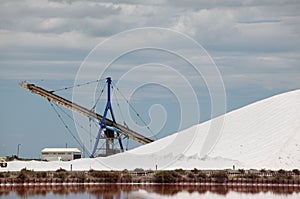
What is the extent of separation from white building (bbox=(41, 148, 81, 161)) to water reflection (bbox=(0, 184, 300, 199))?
2781 centimetres

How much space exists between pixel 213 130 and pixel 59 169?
49.8 ft

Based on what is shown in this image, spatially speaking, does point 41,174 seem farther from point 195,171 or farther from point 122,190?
point 195,171

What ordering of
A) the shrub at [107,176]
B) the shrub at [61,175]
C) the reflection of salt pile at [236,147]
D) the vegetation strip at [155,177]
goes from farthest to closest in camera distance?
the reflection of salt pile at [236,147] → the shrub at [61,175] → the shrub at [107,176] → the vegetation strip at [155,177]

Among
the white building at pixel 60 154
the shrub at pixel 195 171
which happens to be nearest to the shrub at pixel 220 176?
the shrub at pixel 195 171

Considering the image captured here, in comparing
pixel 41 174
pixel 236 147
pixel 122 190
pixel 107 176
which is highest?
pixel 236 147

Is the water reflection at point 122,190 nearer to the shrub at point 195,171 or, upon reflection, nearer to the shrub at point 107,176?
the shrub at point 107,176

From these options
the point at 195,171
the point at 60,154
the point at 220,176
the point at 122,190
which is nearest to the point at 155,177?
the point at 195,171

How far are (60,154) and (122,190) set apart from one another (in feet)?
108

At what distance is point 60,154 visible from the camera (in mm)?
90312

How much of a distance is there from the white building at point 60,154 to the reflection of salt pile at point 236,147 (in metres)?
13.9

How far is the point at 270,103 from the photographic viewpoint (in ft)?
262

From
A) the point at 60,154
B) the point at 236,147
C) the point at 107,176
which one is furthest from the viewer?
the point at 60,154

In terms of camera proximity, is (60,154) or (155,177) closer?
(155,177)

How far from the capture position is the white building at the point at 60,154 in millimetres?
89188
